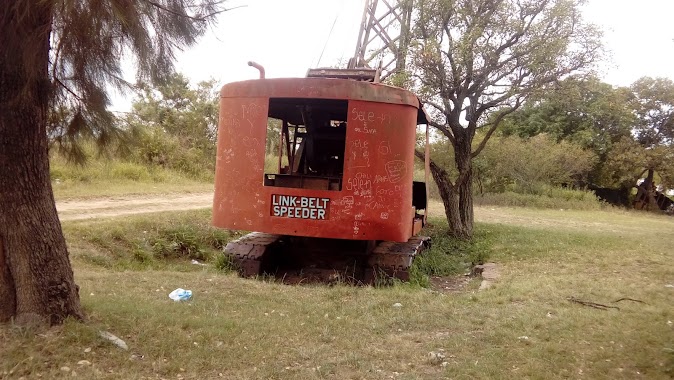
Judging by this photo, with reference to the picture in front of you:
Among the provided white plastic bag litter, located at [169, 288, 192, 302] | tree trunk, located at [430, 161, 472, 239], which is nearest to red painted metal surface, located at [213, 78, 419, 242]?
white plastic bag litter, located at [169, 288, 192, 302]

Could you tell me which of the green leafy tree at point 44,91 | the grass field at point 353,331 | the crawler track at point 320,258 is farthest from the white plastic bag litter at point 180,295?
the crawler track at point 320,258

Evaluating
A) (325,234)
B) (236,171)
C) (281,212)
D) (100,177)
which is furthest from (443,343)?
(100,177)

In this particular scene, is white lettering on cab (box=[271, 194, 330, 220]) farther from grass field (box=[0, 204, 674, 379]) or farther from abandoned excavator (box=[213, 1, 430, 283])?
grass field (box=[0, 204, 674, 379])

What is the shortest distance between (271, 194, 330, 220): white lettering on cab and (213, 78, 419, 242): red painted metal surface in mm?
13

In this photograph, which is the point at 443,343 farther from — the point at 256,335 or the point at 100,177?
the point at 100,177

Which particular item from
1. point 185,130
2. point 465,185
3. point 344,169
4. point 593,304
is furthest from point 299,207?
point 185,130

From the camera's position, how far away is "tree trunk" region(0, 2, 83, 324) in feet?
11.9

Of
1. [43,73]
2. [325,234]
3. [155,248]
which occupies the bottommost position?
[155,248]

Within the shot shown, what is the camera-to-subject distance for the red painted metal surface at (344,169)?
22.4 feet

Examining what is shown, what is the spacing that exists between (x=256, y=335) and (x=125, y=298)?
157 centimetres

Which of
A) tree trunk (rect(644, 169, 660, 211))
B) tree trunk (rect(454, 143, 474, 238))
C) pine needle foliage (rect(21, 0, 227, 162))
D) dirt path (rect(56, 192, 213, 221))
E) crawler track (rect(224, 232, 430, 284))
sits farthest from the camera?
tree trunk (rect(644, 169, 660, 211))

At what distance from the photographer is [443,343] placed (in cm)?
437

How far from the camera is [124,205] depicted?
40.2ft

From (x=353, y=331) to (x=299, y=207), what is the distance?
262 centimetres
